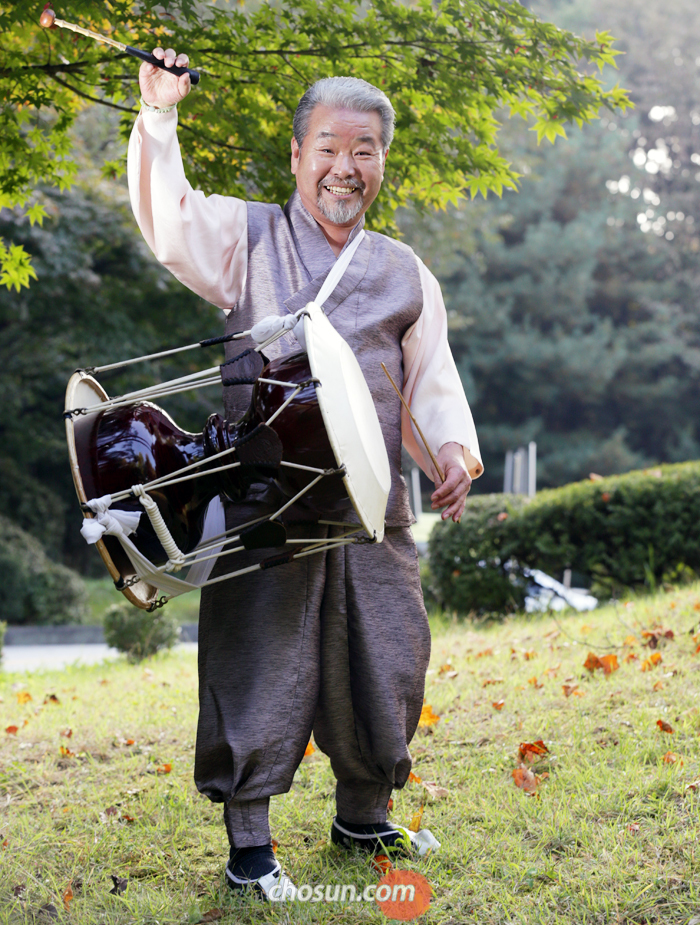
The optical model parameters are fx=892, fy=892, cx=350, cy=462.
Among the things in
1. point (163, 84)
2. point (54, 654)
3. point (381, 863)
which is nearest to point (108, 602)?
point (54, 654)

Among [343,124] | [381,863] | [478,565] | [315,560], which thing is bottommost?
[478,565]

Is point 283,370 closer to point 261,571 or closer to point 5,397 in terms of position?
point 261,571

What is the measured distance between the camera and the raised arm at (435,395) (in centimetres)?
251

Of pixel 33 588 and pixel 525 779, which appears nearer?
pixel 525 779

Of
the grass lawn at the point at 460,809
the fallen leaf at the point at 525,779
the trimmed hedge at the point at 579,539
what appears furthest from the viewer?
the trimmed hedge at the point at 579,539

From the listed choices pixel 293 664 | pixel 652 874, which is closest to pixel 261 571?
pixel 293 664

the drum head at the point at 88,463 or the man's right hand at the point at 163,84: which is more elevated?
the man's right hand at the point at 163,84

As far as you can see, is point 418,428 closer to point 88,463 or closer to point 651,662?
point 88,463

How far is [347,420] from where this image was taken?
1967 mm

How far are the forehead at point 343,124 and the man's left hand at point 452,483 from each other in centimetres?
86

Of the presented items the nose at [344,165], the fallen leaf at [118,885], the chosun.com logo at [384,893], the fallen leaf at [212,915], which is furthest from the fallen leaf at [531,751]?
the nose at [344,165]

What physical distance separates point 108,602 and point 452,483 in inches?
418

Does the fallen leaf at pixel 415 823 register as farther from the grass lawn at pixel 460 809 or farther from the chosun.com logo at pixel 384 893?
the chosun.com logo at pixel 384 893

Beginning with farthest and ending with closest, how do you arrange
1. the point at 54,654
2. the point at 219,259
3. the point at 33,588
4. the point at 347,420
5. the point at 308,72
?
the point at 33,588
the point at 54,654
the point at 308,72
the point at 219,259
the point at 347,420
